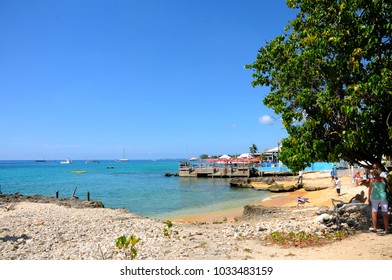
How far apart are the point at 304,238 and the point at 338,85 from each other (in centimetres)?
460

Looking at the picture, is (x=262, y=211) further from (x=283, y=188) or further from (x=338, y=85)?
(x=283, y=188)

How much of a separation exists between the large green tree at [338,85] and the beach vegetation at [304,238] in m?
2.10

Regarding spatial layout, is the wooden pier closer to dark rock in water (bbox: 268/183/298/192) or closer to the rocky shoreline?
dark rock in water (bbox: 268/183/298/192)

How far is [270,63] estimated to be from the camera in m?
11.2

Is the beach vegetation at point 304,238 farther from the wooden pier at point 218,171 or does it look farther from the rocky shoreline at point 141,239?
the wooden pier at point 218,171

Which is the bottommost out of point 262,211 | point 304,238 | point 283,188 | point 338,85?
point 283,188

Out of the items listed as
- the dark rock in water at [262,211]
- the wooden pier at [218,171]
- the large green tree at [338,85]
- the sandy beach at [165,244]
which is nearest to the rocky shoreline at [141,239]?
the sandy beach at [165,244]

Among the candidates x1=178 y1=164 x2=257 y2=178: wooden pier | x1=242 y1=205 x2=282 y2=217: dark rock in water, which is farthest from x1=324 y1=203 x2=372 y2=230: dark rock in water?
x1=178 y1=164 x2=257 y2=178: wooden pier

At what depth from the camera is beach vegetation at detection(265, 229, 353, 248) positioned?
29.2 feet

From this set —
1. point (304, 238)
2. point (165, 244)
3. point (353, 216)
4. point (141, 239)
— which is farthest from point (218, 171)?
point (304, 238)

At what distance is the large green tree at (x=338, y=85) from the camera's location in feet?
27.7

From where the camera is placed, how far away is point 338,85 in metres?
9.34
